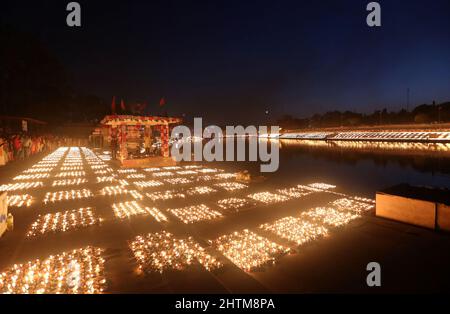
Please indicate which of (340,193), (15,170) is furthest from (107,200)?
(15,170)

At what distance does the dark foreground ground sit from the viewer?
370 centimetres

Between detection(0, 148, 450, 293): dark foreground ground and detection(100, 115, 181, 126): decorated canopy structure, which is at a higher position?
detection(100, 115, 181, 126): decorated canopy structure

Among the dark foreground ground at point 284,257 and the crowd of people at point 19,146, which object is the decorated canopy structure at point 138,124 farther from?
the dark foreground ground at point 284,257

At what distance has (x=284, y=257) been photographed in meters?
4.57

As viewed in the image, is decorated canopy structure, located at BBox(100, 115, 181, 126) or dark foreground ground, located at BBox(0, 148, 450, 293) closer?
dark foreground ground, located at BBox(0, 148, 450, 293)

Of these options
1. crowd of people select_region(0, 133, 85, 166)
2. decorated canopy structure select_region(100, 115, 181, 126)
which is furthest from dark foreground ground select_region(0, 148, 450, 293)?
crowd of people select_region(0, 133, 85, 166)

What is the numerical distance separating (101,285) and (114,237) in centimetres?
185

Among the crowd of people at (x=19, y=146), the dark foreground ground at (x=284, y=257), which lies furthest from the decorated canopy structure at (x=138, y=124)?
the dark foreground ground at (x=284, y=257)

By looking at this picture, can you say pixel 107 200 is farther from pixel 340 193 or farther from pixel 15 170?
pixel 15 170

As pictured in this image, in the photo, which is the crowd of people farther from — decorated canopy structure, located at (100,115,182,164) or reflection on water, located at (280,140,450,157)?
reflection on water, located at (280,140,450,157)

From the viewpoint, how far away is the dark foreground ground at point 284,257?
370cm

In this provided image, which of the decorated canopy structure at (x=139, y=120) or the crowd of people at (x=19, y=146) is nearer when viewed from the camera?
the decorated canopy structure at (x=139, y=120)

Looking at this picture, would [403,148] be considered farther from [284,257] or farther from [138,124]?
[284,257]

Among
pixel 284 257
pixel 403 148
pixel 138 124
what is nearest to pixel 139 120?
pixel 138 124
